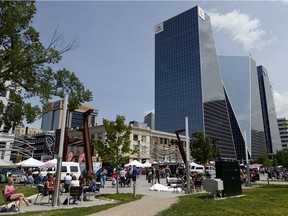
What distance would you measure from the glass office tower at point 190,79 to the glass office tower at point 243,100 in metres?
12.9

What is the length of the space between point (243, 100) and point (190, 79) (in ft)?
175

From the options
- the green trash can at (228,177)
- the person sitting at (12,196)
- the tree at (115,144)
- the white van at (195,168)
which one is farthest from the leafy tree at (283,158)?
the person sitting at (12,196)

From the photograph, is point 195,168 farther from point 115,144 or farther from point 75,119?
point 75,119

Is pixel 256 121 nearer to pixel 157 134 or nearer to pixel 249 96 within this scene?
pixel 249 96

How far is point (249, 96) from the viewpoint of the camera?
17262cm

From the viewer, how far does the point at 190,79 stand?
138m

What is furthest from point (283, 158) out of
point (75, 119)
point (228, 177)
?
point (75, 119)

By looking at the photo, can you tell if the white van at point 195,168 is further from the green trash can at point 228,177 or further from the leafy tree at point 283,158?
the green trash can at point 228,177

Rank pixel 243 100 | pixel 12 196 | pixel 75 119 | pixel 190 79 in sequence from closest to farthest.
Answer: pixel 12 196, pixel 190 79, pixel 243 100, pixel 75 119

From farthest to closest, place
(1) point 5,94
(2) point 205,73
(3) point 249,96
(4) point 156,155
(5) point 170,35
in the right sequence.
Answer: (3) point 249,96, (5) point 170,35, (2) point 205,73, (4) point 156,155, (1) point 5,94

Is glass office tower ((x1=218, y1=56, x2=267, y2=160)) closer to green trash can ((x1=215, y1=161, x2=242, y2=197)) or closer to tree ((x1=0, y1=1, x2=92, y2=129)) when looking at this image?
green trash can ((x1=215, y1=161, x2=242, y2=197))

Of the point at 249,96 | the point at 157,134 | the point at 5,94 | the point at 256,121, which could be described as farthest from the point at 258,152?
the point at 5,94

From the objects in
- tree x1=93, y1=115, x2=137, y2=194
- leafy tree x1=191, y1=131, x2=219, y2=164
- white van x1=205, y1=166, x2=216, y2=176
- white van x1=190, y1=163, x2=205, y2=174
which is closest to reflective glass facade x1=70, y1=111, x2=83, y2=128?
white van x1=205, y1=166, x2=216, y2=176

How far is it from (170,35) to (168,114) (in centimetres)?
4504
